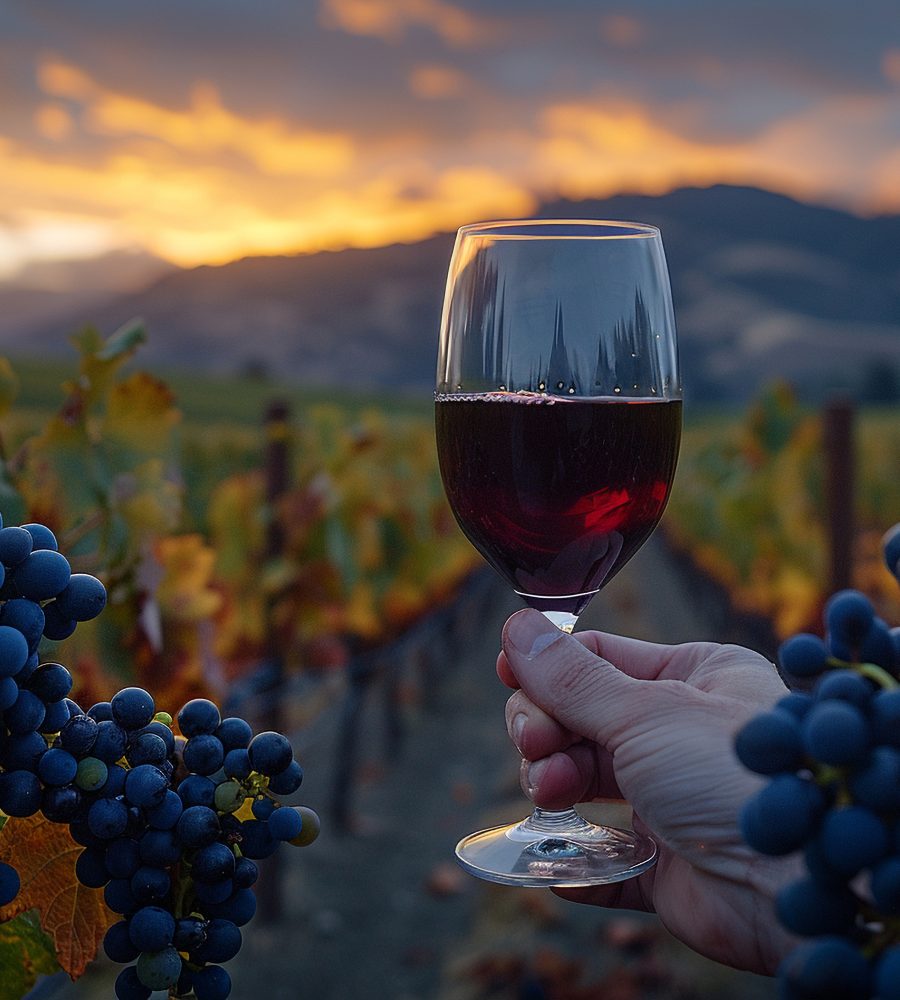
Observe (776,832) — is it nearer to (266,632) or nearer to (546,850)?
(546,850)

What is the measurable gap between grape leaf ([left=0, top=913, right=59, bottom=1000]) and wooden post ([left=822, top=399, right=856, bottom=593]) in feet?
20.3

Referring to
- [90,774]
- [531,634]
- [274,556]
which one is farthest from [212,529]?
[90,774]

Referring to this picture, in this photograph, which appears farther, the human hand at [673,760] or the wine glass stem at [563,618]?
the wine glass stem at [563,618]

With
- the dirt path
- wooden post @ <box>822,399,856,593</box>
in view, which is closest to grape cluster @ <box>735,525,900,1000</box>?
the dirt path

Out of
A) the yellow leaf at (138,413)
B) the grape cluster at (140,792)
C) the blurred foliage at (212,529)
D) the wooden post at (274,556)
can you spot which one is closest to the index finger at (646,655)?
the grape cluster at (140,792)

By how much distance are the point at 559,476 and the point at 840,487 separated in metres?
5.91

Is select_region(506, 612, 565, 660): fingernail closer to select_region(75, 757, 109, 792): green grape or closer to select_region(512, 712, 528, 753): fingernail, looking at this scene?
select_region(512, 712, 528, 753): fingernail

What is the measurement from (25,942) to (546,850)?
616 mm

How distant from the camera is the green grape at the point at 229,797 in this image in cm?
96

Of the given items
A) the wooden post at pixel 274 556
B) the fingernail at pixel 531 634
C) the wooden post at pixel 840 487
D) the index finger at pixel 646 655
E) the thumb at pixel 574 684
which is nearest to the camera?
the thumb at pixel 574 684

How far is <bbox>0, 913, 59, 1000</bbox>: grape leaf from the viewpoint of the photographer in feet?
3.68

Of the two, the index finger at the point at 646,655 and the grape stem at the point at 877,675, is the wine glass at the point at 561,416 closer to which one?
the index finger at the point at 646,655

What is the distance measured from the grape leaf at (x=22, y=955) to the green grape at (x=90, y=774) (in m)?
0.29

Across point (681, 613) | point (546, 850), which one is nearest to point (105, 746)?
point (546, 850)
